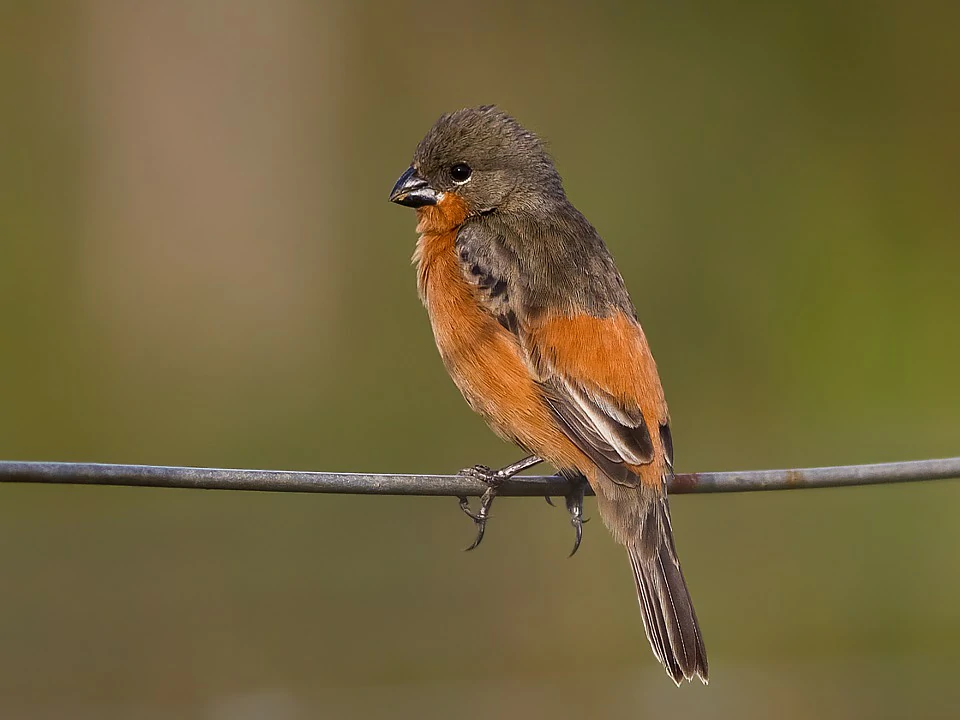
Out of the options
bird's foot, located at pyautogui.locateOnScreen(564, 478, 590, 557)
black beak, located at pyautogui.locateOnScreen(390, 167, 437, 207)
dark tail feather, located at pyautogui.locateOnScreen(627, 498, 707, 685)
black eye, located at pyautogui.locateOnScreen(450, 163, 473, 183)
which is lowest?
dark tail feather, located at pyautogui.locateOnScreen(627, 498, 707, 685)

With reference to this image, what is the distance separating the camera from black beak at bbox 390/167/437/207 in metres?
5.25

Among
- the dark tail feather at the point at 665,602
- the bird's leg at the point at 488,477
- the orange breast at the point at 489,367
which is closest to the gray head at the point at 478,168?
the orange breast at the point at 489,367

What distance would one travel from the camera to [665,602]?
4.24 meters

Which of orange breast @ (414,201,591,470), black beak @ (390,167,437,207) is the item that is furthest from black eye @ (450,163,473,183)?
orange breast @ (414,201,591,470)

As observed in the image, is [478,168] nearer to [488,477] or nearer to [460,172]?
[460,172]

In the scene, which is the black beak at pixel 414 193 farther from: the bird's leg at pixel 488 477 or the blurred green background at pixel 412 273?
the blurred green background at pixel 412 273

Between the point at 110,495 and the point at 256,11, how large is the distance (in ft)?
14.8

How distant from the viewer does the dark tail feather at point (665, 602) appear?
4.13 m

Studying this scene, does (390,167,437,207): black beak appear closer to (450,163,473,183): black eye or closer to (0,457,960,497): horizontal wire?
(450,163,473,183): black eye

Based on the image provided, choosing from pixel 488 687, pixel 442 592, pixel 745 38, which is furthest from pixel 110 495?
pixel 745 38

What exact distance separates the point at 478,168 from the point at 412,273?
4907 millimetres

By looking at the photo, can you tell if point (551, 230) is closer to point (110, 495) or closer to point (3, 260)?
point (110, 495)

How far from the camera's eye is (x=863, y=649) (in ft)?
22.9

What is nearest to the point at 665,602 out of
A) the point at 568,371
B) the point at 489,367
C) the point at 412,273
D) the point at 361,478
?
the point at 568,371
